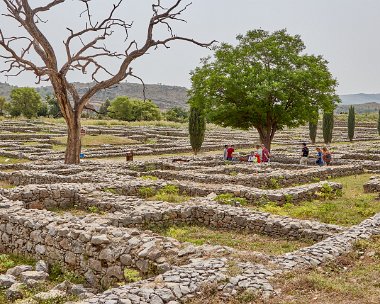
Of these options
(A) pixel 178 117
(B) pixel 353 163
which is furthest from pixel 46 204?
(A) pixel 178 117

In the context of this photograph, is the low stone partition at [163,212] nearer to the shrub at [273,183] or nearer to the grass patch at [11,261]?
the grass patch at [11,261]

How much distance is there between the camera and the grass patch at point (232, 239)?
974 centimetres

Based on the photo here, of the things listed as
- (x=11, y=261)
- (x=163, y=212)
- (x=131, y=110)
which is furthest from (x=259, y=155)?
(x=131, y=110)

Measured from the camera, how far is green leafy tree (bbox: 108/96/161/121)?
280ft

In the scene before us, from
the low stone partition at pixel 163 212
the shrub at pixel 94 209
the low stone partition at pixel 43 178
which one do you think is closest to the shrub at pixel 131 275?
the low stone partition at pixel 163 212

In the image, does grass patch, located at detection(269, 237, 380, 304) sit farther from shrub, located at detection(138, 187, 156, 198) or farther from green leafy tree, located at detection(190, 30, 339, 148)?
green leafy tree, located at detection(190, 30, 339, 148)

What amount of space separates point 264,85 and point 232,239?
17.0 m

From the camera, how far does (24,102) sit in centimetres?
7481

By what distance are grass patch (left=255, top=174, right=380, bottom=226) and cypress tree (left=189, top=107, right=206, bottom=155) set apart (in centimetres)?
1748

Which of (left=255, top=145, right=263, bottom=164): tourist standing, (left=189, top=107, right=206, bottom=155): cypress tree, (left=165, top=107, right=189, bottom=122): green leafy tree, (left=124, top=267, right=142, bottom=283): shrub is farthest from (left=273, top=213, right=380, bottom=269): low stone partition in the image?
(left=165, top=107, right=189, bottom=122): green leafy tree

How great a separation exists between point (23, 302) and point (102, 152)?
24994 millimetres

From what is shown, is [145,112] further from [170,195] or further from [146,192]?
[170,195]

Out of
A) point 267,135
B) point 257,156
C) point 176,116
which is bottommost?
point 257,156

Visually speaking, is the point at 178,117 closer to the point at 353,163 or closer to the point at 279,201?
the point at 353,163
